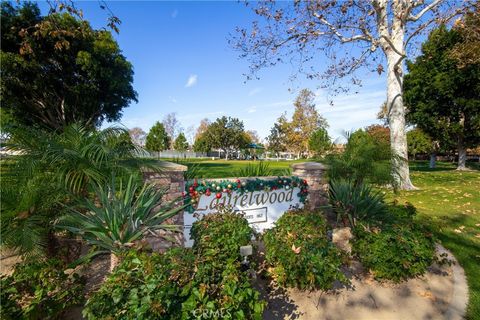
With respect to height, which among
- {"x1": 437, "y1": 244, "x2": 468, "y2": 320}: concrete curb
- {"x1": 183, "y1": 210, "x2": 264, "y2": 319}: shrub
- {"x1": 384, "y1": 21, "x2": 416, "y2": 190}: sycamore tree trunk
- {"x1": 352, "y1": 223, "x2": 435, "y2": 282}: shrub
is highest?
{"x1": 384, "y1": 21, "x2": 416, "y2": 190}: sycamore tree trunk

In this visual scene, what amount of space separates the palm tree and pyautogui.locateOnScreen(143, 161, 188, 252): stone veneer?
23 centimetres

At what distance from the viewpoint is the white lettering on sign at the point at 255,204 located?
413 centimetres

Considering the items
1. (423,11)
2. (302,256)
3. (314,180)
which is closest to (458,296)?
(302,256)

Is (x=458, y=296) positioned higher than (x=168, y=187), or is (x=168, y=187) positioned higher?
(x=168, y=187)

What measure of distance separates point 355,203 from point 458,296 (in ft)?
5.91

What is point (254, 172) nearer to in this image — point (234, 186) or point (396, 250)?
point (234, 186)

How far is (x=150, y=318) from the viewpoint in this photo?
160cm

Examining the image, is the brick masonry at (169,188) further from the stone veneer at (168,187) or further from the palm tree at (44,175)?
the palm tree at (44,175)

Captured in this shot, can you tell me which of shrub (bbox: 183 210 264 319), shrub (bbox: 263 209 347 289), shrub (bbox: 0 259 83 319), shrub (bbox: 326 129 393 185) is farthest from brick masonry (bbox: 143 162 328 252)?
shrub (bbox: 326 129 393 185)

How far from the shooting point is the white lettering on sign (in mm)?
4133

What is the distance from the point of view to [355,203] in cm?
442

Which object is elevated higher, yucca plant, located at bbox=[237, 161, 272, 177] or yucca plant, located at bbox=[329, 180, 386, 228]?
yucca plant, located at bbox=[237, 161, 272, 177]

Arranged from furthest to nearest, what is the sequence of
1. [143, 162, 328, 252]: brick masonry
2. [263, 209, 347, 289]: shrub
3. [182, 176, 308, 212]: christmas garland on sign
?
[182, 176, 308, 212]: christmas garland on sign
[143, 162, 328, 252]: brick masonry
[263, 209, 347, 289]: shrub

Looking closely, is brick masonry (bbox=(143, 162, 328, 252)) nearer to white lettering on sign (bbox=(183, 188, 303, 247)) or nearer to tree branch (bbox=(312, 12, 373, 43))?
white lettering on sign (bbox=(183, 188, 303, 247))
